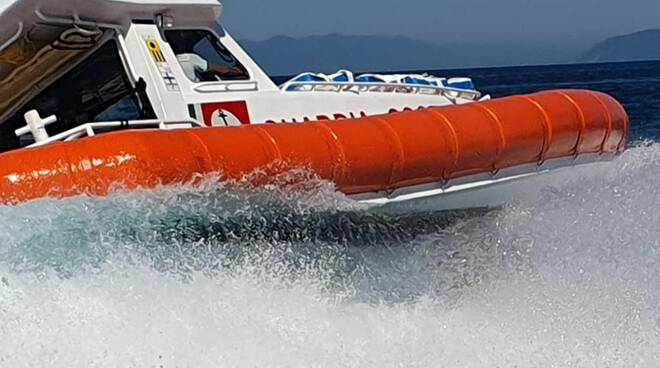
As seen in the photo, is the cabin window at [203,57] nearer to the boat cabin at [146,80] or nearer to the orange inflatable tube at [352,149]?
the boat cabin at [146,80]

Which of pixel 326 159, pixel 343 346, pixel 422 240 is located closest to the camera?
pixel 343 346

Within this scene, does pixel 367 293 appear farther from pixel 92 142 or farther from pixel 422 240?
pixel 92 142

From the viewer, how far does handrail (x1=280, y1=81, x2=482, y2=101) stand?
5.95 meters

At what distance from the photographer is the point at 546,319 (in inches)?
181

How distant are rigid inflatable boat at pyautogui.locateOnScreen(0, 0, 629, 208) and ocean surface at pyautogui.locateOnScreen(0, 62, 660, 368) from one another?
0.14 m

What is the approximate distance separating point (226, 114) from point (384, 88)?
44.4 inches

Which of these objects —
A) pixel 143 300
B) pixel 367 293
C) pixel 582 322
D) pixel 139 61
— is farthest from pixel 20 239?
pixel 582 322

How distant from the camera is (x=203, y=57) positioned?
591cm

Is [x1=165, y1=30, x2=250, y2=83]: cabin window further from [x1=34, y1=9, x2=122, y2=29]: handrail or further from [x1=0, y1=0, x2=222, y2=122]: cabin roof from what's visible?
[x1=34, y1=9, x2=122, y2=29]: handrail

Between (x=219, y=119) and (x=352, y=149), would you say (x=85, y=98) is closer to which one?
(x=219, y=119)

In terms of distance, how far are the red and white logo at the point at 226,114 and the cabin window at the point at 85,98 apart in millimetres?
568

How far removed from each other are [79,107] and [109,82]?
23 cm

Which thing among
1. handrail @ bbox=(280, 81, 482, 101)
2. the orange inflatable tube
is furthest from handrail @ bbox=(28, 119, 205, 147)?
handrail @ bbox=(280, 81, 482, 101)

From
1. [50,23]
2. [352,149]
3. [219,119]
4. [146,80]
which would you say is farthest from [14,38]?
[352,149]
